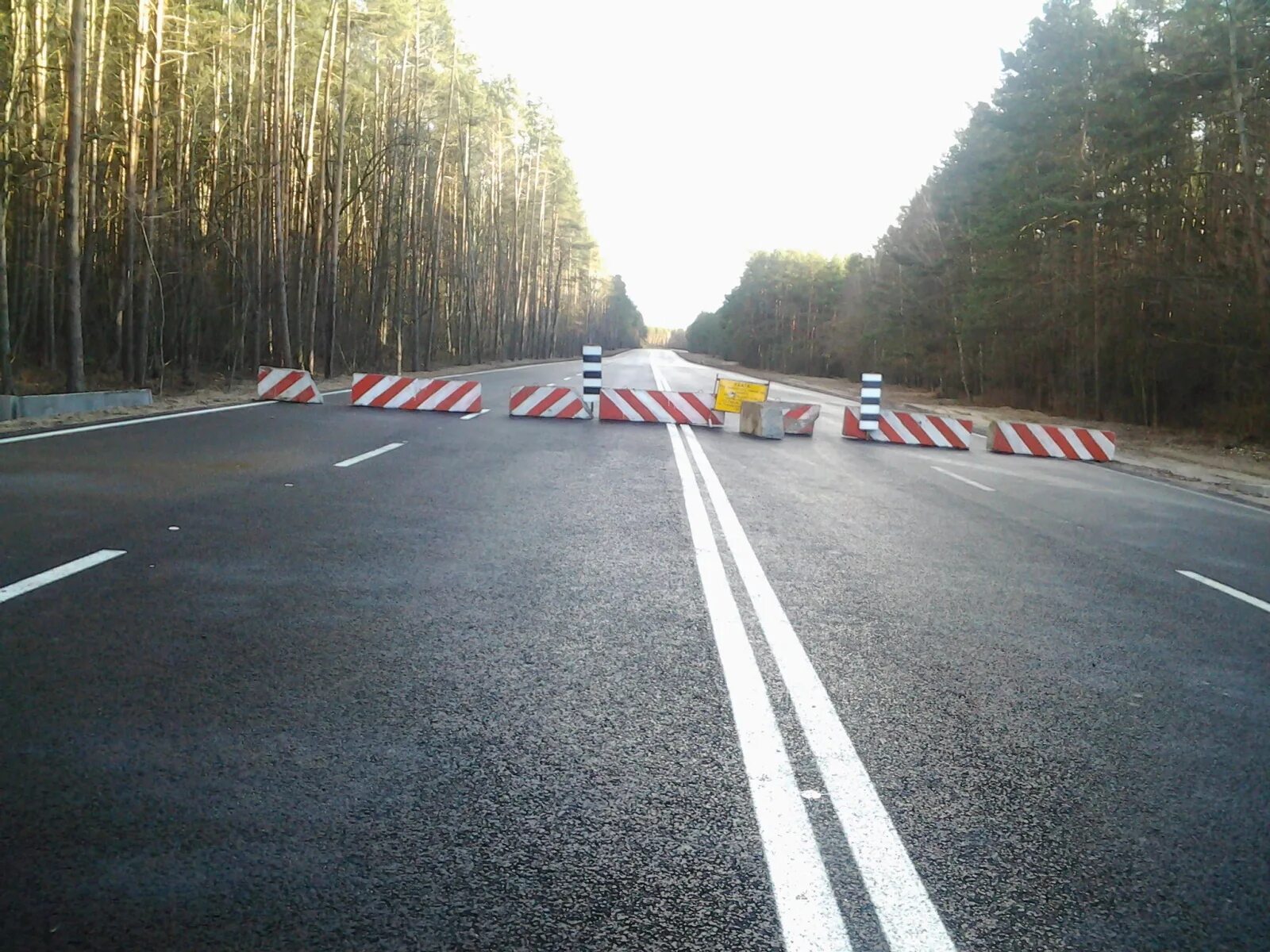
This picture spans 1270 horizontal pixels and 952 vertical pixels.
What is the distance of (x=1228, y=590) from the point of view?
8.12m

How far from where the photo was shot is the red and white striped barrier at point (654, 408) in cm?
2100

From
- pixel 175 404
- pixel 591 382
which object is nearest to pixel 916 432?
pixel 591 382

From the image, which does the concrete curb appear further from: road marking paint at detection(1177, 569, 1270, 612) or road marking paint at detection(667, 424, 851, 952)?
road marking paint at detection(1177, 569, 1270, 612)

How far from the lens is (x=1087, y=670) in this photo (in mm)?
5555

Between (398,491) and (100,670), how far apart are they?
226 inches

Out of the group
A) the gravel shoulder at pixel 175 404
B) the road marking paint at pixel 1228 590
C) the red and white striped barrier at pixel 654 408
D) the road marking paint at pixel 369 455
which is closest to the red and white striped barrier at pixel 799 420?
the red and white striped barrier at pixel 654 408

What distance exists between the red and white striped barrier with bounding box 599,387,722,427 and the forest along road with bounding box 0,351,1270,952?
464 inches

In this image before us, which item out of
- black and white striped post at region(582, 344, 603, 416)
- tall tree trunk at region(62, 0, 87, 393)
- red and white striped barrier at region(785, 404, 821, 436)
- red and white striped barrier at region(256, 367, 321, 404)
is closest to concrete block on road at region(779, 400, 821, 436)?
red and white striped barrier at region(785, 404, 821, 436)

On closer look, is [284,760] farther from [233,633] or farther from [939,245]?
[939,245]

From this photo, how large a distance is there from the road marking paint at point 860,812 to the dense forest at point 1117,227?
2420cm

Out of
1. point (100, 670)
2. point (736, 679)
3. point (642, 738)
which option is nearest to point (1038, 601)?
point (736, 679)

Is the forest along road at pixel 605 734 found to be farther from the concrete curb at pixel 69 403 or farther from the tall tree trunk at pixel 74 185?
the tall tree trunk at pixel 74 185

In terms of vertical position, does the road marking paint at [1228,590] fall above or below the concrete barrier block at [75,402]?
below

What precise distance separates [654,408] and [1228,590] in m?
13.9
